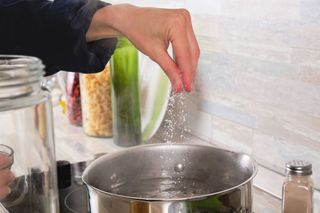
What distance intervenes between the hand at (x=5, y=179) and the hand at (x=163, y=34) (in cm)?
21

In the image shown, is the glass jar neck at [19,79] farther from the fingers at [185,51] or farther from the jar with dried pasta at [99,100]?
the jar with dried pasta at [99,100]

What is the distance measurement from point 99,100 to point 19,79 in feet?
2.64

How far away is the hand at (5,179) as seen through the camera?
18.3 inches

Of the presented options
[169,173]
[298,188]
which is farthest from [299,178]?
[169,173]

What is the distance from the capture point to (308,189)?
0.69 metres

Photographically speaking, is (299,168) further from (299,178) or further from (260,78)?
(260,78)

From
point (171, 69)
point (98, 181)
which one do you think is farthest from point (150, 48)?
point (98, 181)

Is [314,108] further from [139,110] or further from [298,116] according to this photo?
[139,110]

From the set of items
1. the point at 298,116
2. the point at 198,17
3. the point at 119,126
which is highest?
the point at 198,17

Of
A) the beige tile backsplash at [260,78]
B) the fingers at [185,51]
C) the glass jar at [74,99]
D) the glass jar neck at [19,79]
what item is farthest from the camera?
the glass jar at [74,99]

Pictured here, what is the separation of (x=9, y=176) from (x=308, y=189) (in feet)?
1.29

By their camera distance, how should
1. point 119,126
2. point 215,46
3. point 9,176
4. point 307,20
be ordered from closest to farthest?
point 9,176 < point 307,20 < point 215,46 < point 119,126

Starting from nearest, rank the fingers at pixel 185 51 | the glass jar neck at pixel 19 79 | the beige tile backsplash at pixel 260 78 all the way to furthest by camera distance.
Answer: the glass jar neck at pixel 19 79 < the fingers at pixel 185 51 < the beige tile backsplash at pixel 260 78

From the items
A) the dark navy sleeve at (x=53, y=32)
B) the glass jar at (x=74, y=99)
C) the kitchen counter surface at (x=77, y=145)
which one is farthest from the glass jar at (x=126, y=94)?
the dark navy sleeve at (x=53, y=32)
